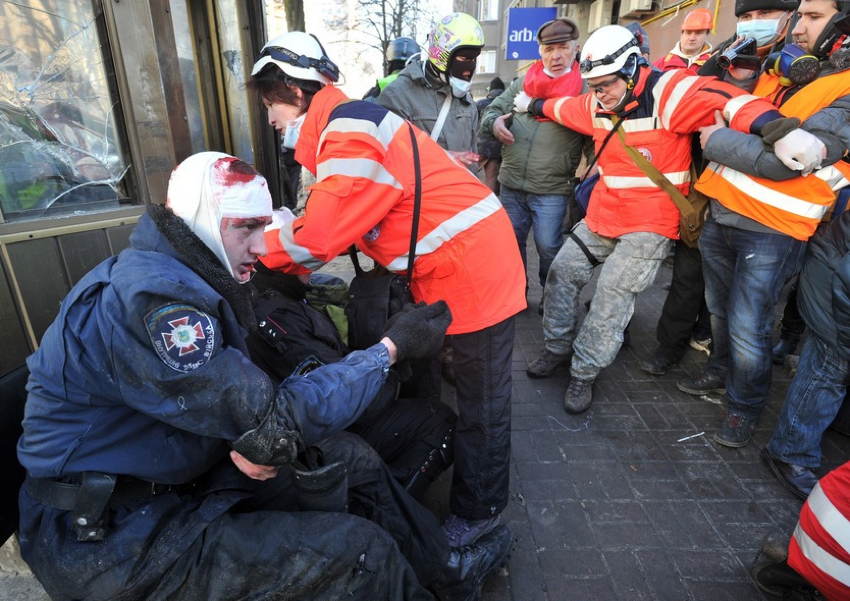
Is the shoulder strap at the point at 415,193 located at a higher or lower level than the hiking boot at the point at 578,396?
higher

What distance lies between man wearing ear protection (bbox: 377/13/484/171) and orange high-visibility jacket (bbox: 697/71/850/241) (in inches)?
57.1

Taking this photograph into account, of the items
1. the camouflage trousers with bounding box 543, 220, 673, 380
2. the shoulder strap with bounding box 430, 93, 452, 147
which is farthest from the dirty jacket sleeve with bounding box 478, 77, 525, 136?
the camouflage trousers with bounding box 543, 220, 673, 380

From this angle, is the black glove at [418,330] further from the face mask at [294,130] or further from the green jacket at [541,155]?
the green jacket at [541,155]

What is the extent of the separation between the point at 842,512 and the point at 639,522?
946 mm

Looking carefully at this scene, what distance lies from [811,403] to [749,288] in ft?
2.04

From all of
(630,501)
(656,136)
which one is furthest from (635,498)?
(656,136)

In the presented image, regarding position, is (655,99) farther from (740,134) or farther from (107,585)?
(107,585)

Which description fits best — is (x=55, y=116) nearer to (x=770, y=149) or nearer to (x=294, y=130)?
(x=294, y=130)

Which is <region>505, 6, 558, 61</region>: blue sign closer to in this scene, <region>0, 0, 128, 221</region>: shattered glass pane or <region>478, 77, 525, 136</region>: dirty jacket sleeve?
<region>478, 77, 525, 136</region>: dirty jacket sleeve

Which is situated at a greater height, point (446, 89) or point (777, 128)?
point (446, 89)

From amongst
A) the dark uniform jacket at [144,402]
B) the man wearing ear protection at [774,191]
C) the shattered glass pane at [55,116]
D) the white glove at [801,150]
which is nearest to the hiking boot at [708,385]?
the man wearing ear protection at [774,191]

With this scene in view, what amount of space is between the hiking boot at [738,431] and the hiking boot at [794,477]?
0.19 meters

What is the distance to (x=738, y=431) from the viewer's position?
113 inches

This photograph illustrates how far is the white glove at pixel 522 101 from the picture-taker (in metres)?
3.78
